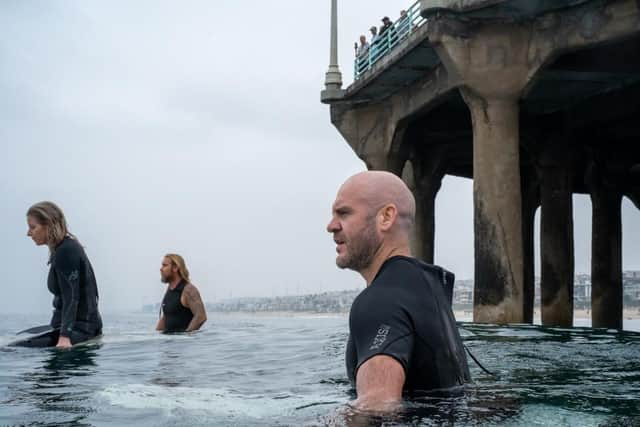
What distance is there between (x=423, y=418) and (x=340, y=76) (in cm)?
2428

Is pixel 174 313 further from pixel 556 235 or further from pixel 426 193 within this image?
pixel 426 193

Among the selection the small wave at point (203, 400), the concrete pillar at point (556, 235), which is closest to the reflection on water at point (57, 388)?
the small wave at point (203, 400)

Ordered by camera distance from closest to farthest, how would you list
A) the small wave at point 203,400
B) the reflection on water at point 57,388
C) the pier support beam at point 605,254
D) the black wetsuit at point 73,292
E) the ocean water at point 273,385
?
the ocean water at point 273,385 < the small wave at point 203,400 < the reflection on water at point 57,388 < the black wetsuit at point 73,292 < the pier support beam at point 605,254

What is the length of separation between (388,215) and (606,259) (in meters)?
27.3

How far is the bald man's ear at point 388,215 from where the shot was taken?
15.2 feet

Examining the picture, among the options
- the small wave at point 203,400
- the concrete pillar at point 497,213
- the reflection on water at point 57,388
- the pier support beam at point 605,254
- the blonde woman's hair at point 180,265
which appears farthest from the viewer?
the pier support beam at point 605,254

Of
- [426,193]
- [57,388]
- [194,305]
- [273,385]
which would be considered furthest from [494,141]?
[57,388]

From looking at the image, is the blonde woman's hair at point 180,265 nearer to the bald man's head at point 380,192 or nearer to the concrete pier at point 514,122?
the concrete pier at point 514,122

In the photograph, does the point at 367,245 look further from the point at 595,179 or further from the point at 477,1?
the point at 595,179

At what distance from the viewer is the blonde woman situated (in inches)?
410

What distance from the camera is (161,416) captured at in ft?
18.6

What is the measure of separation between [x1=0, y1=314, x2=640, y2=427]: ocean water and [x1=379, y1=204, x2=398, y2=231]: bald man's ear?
37.1 inches

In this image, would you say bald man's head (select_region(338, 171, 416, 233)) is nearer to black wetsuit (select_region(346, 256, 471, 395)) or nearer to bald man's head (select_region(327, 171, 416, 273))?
bald man's head (select_region(327, 171, 416, 273))

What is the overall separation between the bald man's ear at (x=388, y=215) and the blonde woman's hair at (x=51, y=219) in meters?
6.78
